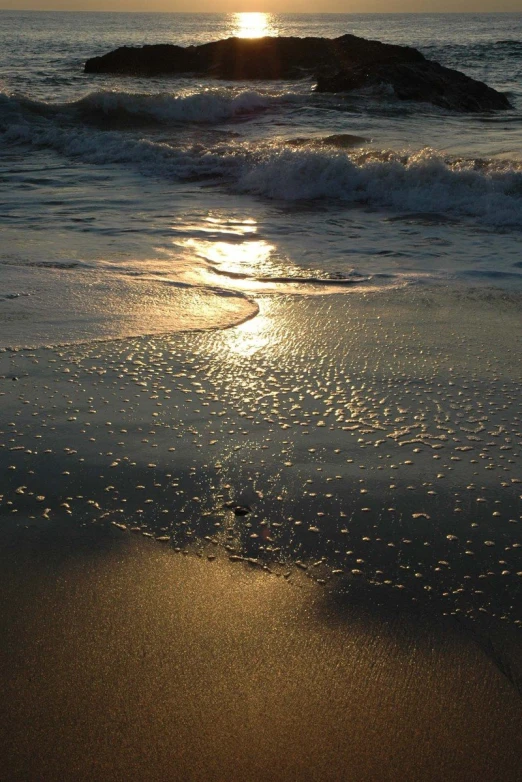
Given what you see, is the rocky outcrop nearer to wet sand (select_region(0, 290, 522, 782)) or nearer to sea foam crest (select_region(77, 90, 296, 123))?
sea foam crest (select_region(77, 90, 296, 123))

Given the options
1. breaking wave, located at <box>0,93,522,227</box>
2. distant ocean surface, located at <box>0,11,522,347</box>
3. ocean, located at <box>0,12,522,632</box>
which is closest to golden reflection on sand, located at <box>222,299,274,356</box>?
ocean, located at <box>0,12,522,632</box>

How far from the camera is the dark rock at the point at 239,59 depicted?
2475 centimetres

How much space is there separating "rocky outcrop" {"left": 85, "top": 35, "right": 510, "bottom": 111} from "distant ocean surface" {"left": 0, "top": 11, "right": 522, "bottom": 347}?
385 centimetres

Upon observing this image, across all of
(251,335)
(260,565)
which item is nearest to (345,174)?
(251,335)

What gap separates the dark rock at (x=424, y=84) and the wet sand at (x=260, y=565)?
15.6 m

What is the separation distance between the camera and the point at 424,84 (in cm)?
1808

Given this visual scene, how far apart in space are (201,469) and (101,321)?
1653 mm

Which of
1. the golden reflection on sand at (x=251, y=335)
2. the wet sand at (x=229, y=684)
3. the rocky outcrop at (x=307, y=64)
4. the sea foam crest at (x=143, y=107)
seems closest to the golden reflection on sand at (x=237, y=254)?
the golden reflection on sand at (x=251, y=335)

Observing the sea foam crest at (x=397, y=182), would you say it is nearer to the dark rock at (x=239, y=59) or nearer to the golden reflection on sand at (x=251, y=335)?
the golden reflection on sand at (x=251, y=335)

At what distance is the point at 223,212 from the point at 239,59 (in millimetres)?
21074

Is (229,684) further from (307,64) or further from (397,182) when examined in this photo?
(307,64)

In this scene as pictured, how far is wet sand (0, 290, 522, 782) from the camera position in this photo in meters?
1.61

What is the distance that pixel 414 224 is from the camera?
270 inches

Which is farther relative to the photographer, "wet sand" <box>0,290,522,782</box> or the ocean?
the ocean
